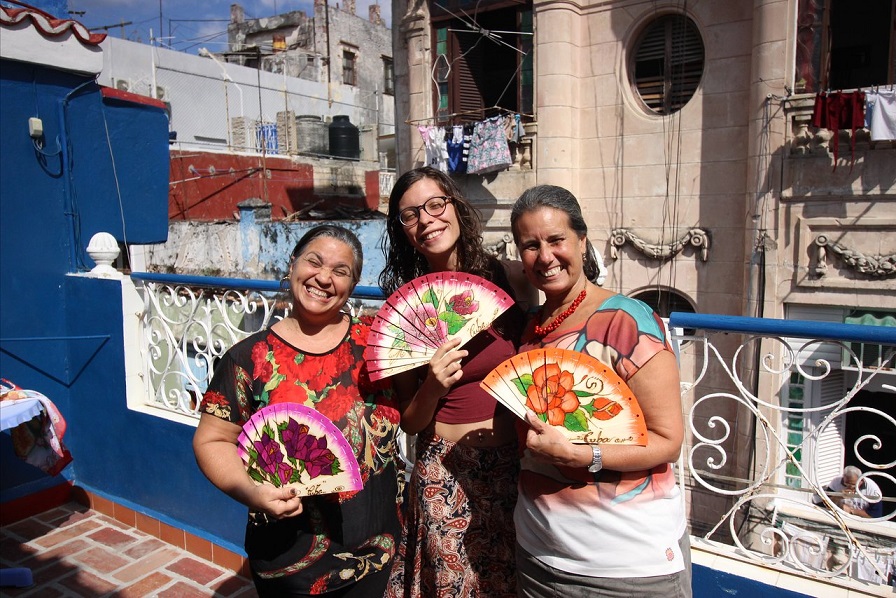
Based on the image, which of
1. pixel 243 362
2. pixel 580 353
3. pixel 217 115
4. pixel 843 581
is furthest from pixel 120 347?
pixel 217 115

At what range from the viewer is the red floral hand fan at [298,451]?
5.87ft

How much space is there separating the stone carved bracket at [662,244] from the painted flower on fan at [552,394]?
8867 mm

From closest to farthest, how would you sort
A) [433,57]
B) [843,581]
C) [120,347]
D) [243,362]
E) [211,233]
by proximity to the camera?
[243,362]
[843,581]
[120,347]
[433,57]
[211,233]

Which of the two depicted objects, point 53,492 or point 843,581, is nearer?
point 843,581

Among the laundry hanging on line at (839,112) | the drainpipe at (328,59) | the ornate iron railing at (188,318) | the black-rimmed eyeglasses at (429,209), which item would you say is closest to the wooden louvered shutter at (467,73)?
the laundry hanging on line at (839,112)

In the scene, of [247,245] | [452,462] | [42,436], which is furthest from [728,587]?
[247,245]

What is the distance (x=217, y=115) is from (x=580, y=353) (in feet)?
68.3

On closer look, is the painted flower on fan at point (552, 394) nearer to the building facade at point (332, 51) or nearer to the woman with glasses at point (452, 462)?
the woman with glasses at point (452, 462)

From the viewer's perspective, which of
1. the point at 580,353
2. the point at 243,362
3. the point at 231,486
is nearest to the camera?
the point at 580,353

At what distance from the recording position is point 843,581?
223cm

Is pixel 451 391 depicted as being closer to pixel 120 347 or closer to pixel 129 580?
pixel 129 580

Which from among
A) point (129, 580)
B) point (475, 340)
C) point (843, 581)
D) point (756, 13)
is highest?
point (756, 13)

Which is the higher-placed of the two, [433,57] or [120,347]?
[433,57]

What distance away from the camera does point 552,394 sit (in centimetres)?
169
